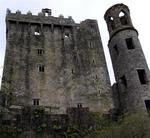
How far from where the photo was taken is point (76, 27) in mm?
35656

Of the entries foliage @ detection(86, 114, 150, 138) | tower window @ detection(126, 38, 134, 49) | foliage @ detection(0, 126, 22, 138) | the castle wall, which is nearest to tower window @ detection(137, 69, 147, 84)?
tower window @ detection(126, 38, 134, 49)

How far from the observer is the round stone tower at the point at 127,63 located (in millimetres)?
26750

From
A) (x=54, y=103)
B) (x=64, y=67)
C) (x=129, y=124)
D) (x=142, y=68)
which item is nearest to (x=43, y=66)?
(x=64, y=67)

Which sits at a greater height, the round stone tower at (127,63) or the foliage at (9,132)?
the round stone tower at (127,63)

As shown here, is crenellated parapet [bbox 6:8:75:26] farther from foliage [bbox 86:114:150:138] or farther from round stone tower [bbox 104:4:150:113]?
foliage [bbox 86:114:150:138]

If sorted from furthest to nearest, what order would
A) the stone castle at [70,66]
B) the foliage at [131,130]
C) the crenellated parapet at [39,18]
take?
the crenellated parapet at [39,18]
the stone castle at [70,66]
the foliage at [131,130]

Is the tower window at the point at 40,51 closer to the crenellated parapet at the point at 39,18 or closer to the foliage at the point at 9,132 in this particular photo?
the crenellated parapet at the point at 39,18

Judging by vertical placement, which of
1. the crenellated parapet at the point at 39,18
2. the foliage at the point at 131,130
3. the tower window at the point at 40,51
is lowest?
the foliage at the point at 131,130

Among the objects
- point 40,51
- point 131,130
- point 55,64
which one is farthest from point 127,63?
point 131,130

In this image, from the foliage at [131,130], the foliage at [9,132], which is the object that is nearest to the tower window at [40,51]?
the foliage at [9,132]

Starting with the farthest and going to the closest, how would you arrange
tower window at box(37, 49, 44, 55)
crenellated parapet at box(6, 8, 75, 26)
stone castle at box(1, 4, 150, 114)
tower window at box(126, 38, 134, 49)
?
crenellated parapet at box(6, 8, 75, 26)
tower window at box(37, 49, 44, 55)
tower window at box(126, 38, 134, 49)
stone castle at box(1, 4, 150, 114)

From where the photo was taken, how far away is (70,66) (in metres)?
31.5

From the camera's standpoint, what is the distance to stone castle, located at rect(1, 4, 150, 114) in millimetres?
27867

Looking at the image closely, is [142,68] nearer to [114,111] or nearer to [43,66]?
[114,111]
